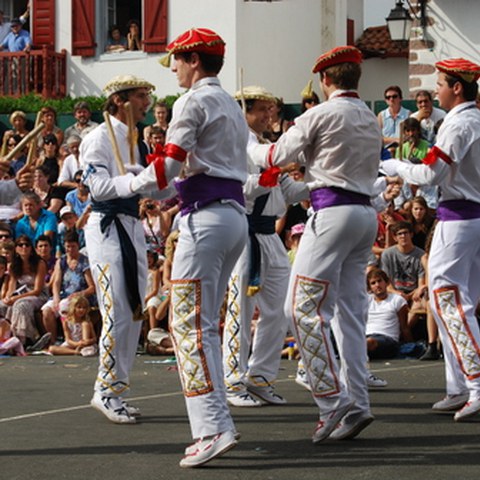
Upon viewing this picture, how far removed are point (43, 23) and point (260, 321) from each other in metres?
20.1

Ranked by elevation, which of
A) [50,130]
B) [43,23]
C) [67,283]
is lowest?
[67,283]

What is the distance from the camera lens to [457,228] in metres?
8.55

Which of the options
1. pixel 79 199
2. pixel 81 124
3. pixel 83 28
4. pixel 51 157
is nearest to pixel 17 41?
pixel 83 28

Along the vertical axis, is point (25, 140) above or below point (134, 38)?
below

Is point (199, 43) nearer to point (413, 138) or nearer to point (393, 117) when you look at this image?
point (413, 138)

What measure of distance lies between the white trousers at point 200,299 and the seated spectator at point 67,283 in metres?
7.79

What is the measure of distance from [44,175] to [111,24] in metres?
11.7

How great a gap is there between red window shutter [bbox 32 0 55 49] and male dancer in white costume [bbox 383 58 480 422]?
20.7 m

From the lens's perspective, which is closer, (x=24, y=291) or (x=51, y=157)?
(x=24, y=291)

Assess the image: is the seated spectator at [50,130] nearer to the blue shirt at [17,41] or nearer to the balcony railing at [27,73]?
the balcony railing at [27,73]

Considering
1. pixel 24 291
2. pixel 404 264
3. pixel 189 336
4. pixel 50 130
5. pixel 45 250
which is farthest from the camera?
pixel 50 130

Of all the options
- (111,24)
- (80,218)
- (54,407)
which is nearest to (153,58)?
(111,24)

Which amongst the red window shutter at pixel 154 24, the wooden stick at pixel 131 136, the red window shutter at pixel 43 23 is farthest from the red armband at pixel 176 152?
the red window shutter at pixel 43 23

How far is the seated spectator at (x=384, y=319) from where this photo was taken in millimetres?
13031
